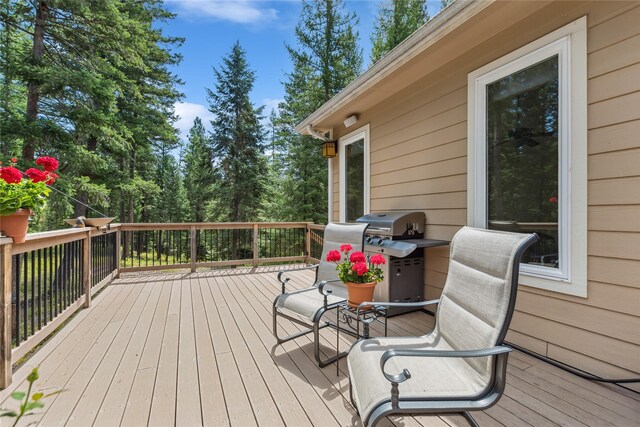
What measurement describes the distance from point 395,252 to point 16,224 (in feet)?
10.0

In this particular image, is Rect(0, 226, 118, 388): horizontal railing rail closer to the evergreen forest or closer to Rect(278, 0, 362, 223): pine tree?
the evergreen forest

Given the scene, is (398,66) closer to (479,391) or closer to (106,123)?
(479,391)

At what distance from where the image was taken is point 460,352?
1.33 metres

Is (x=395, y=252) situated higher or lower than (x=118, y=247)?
higher

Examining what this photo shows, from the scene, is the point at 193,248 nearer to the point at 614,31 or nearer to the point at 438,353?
the point at 438,353

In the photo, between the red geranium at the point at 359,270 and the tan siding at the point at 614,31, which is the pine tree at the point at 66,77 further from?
the tan siding at the point at 614,31

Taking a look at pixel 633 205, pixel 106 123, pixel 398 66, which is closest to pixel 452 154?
pixel 398 66

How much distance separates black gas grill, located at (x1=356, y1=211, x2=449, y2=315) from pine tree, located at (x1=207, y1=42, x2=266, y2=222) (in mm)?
10471

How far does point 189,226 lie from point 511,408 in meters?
5.35

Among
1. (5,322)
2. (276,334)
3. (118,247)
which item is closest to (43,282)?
(5,322)

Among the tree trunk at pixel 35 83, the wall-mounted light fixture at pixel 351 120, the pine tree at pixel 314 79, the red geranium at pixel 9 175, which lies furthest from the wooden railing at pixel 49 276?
the pine tree at pixel 314 79

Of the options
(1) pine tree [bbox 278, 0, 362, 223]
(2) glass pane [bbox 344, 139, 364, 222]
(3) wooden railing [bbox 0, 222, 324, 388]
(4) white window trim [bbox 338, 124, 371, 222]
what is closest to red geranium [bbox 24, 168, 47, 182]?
(3) wooden railing [bbox 0, 222, 324, 388]

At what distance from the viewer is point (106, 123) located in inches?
273

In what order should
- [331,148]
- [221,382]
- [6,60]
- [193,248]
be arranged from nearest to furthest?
1. [221,382]
2. [331,148]
3. [193,248]
4. [6,60]
